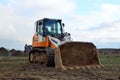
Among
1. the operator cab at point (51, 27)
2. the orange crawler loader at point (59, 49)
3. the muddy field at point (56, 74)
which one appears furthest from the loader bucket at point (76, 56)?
the operator cab at point (51, 27)

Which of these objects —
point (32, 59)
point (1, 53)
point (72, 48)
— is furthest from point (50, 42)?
point (1, 53)

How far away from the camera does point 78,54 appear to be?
67.6 feet

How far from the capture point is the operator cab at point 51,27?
22966mm

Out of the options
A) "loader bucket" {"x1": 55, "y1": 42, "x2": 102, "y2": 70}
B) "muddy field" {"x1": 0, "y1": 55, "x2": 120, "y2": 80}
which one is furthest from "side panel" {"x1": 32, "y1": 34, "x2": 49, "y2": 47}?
"muddy field" {"x1": 0, "y1": 55, "x2": 120, "y2": 80}

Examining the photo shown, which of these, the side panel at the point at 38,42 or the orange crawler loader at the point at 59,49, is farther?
the side panel at the point at 38,42

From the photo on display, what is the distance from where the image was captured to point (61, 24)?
23.5 m

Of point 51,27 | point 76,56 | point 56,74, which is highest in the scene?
point 51,27

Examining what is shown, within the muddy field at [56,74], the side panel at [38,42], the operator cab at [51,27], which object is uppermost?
the operator cab at [51,27]

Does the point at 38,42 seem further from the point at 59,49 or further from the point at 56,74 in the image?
the point at 56,74

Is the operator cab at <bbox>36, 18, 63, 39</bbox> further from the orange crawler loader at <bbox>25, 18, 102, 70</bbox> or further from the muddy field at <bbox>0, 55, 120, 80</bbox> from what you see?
the muddy field at <bbox>0, 55, 120, 80</bbox>

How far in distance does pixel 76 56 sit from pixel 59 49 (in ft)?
4.05

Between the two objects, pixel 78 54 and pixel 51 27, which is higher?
pixel 51 27

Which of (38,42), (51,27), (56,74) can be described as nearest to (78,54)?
(51,27)

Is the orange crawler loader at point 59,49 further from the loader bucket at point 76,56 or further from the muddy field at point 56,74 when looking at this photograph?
the muddy field at point 56,74
